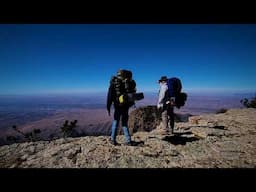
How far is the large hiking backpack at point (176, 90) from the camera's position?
6477 mm

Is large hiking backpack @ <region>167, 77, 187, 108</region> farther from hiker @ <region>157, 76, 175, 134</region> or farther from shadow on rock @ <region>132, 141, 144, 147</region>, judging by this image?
shadow on rock @ <region>132, 141, 144, 147</region>

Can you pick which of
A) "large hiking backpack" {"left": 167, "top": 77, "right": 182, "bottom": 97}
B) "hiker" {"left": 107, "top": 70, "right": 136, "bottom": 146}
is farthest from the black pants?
"large hiking backpack" {"left": 167, "top": 77, "right": 182, "bottom": 97}

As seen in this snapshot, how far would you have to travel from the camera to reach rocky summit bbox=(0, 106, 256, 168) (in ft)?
15.3

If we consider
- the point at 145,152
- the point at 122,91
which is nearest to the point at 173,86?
the point at 122,91

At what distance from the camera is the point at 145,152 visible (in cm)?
533

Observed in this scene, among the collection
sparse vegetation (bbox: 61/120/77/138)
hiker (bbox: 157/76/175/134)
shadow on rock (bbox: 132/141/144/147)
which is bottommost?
sparse vegetation (bbox: 61/120/77/138)

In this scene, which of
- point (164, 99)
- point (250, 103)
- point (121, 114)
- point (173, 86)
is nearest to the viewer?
point (121, 114)

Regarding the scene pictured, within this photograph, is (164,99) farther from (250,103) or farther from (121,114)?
(250,103)

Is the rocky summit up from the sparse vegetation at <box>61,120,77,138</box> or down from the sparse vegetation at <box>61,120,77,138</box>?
up

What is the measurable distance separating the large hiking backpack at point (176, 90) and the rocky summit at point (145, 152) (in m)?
1.29

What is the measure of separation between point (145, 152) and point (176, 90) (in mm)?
2395

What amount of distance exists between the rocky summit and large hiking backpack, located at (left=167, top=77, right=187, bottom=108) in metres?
1.29
